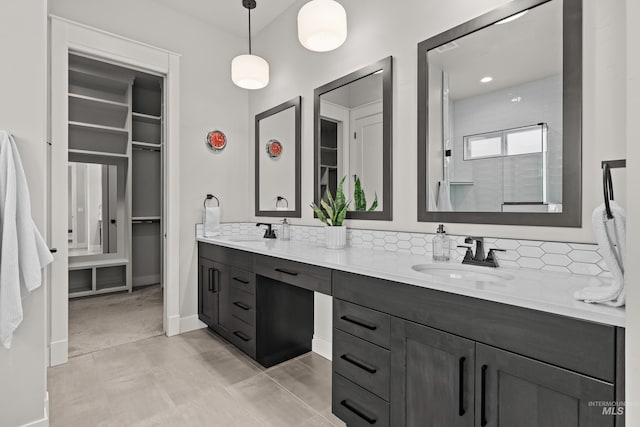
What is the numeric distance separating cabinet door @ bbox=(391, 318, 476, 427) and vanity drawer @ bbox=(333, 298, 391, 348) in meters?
0.05

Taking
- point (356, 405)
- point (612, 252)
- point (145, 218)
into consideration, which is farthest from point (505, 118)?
point (145, 218)

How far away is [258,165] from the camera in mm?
3396

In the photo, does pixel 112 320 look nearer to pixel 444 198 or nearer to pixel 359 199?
pixel 359 199

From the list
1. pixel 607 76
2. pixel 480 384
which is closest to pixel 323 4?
pixel 607 76

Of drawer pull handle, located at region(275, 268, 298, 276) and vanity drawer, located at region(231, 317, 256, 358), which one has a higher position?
drawer pull handle, located at region(275, 268, 298, 276)

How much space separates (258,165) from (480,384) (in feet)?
9.16

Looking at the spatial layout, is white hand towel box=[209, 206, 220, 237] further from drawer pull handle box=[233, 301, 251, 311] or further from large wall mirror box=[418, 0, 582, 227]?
large wall mirror box=[418, 0, 582, 227]

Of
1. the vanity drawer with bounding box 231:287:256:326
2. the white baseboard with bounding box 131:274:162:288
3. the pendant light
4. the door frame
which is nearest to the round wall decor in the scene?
the door frame

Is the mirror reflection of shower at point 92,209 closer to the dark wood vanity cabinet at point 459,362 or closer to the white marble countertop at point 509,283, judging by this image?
the white marble countertop at point 509,283

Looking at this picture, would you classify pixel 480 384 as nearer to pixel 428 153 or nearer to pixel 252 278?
pixel 428 153

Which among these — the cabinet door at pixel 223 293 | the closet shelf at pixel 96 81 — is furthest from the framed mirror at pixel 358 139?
the closet shelf at pixel 96 81

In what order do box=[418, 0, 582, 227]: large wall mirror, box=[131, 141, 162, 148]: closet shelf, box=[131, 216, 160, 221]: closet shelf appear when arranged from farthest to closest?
box=[131, 216, 160, 221]: closet shelf, box=[131, 141, 162, 148]: closet shelf, box=[418, 0, 582, 227]: large wall mirror

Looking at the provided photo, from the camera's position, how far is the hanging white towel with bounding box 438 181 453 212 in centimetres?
185

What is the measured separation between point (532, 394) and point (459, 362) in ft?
0.74
